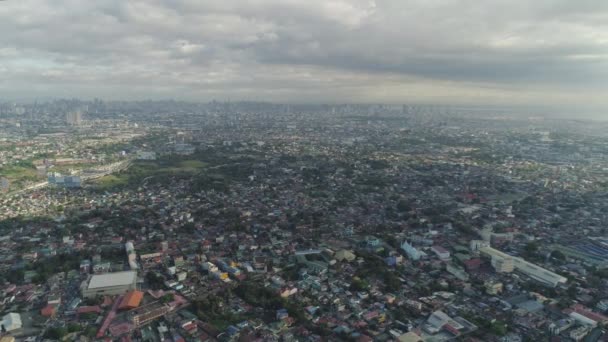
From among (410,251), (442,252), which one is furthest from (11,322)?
(442,252)

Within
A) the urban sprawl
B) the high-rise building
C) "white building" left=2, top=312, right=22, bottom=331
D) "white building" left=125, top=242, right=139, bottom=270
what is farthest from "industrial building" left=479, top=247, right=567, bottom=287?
the high-rise building

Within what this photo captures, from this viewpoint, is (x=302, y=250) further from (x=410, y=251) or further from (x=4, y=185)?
(x=4, y=185)

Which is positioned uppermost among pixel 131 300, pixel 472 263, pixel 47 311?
pixel 131 300

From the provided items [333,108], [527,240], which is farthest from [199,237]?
[333,108]

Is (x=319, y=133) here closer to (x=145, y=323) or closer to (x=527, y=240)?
(x=527, y=240)

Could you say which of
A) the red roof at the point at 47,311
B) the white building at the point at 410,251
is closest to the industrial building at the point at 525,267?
the white building at the point at 410,251

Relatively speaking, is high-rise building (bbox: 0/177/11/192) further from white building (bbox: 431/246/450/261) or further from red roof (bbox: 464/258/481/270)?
red roof (bbox: 464/258/481/270)
